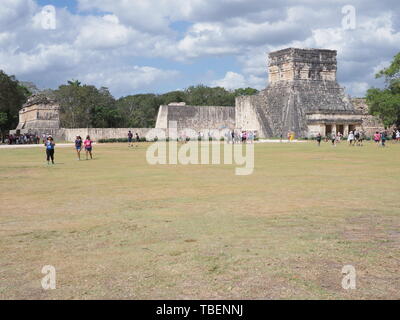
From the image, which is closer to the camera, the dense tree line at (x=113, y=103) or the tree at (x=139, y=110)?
the dense tree line at (x=113, y=103)

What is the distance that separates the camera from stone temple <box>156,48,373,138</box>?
153ft

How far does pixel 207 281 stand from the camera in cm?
427

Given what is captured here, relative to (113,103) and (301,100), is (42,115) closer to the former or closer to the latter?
(301,100)

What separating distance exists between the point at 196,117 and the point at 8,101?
20.5m

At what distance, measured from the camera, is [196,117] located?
5469 centimetres

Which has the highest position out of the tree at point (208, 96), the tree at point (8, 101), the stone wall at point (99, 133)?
the tree at point (208, 96)

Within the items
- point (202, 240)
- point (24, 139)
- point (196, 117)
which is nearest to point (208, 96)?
point (196, 117)

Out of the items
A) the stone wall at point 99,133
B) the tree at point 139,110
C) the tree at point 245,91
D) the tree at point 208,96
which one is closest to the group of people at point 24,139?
the stone wall at point 99,133

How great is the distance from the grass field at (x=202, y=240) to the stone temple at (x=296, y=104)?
3678cm

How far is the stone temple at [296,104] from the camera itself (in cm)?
4678

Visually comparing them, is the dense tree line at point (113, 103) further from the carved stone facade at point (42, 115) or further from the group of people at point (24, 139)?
the group of people at point (24, 139)

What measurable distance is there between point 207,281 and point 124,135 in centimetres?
4438

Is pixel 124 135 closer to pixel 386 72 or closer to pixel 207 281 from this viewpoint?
pixel 386 72
